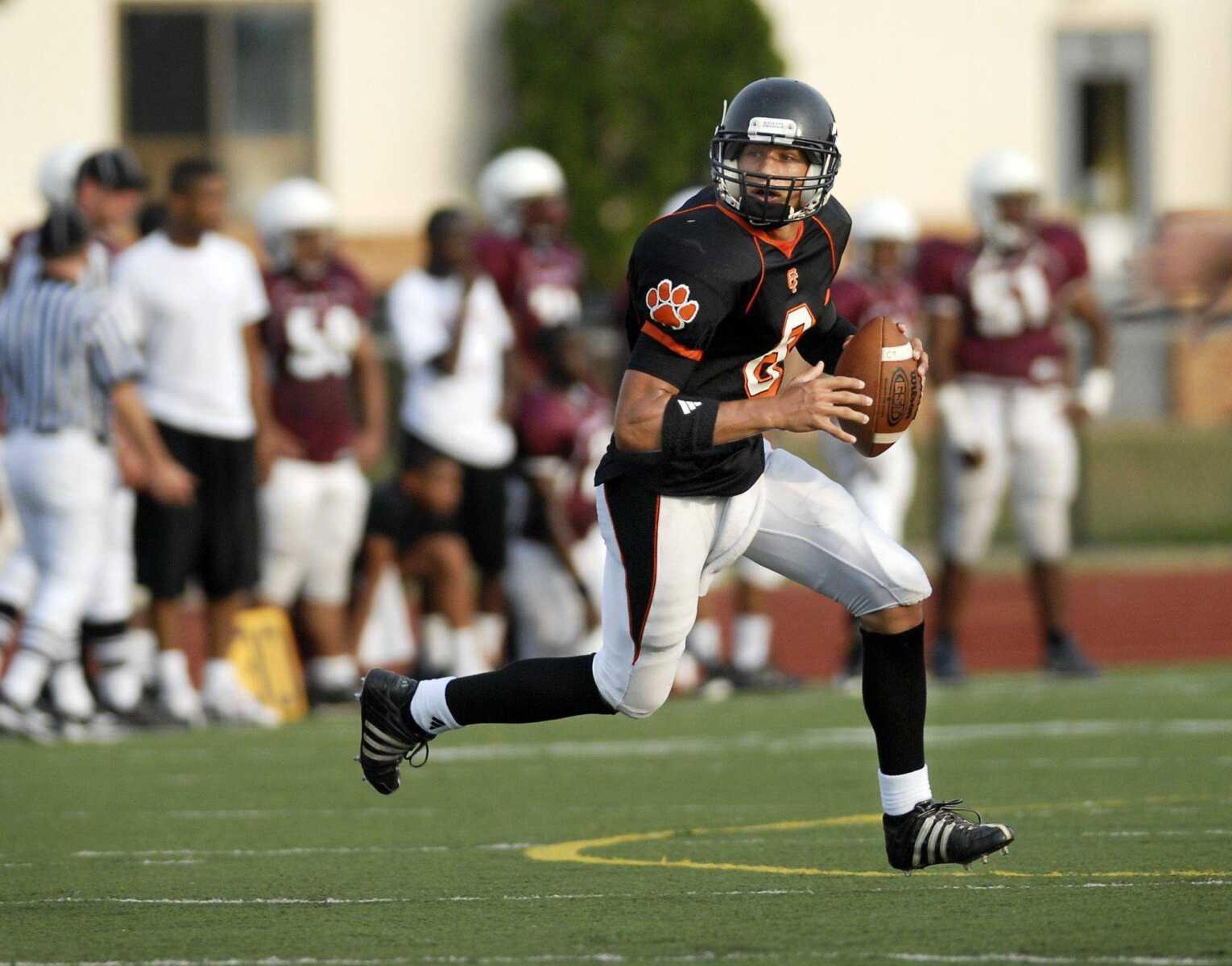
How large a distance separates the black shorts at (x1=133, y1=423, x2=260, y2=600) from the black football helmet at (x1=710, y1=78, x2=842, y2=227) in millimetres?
4017

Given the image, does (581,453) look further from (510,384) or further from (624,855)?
(624,855)

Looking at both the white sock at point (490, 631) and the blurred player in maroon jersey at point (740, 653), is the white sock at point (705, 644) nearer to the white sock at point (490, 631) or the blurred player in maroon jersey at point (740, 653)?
the blurred player in maroon jersey at point (740, 653)

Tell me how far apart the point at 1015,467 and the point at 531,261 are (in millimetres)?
2133

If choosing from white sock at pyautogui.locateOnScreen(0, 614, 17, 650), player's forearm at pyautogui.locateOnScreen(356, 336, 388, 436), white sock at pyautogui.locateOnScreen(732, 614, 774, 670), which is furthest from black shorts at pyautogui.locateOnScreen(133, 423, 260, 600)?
white sock at pyautogui.locateOnScreen(732, 614, 774, 670)

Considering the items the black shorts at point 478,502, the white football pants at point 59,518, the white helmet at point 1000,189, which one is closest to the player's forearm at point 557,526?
the black shorts at point 478,502

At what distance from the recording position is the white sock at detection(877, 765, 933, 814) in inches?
185

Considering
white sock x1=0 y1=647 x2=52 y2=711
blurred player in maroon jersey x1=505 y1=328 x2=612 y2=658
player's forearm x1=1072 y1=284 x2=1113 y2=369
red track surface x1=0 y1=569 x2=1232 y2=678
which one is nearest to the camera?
white sock x1=0 y1=647 x2=52 y2=711

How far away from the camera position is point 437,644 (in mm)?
9492

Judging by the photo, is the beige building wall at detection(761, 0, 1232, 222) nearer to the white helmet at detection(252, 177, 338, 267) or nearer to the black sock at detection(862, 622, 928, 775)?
the white helmet at detection(252, 177, 338, 267)

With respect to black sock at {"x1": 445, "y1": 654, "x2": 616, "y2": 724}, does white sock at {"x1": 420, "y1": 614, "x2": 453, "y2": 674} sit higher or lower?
lower

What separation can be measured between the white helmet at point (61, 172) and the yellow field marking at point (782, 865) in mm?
4342

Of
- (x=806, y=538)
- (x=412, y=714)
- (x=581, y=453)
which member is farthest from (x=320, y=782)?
(x=581, y=453)

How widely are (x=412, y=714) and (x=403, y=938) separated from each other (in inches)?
45.8

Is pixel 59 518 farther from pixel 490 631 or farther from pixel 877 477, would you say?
pixel 877 477
